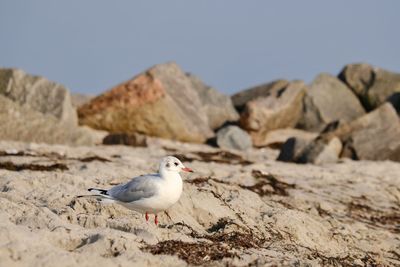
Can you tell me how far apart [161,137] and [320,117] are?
785 centimetres

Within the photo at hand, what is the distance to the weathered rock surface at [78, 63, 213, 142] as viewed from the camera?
25219 mm

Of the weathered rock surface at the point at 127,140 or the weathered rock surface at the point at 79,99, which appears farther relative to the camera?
the weathered rock surface at the point at 79,99

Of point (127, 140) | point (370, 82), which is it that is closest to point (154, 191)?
point (127, 140)

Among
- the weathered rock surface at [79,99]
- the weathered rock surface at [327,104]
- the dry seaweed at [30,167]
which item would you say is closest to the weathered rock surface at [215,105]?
the weathered rock surface at [327,104]

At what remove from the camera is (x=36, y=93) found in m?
23.8

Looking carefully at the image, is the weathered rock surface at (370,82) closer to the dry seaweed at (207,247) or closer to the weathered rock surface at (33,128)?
the weathered rock surface at (33,128)

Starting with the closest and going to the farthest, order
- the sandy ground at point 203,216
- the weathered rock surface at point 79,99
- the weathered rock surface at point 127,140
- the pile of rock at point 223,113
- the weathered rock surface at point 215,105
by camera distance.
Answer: the sandy ground at point 203,216
the pile of rock at point 223,113
the weathered rock surface at point 127,140
the weathered rock surface at point 79,99
the weathered rock surface at point 215,105

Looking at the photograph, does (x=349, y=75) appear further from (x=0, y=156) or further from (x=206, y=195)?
(x=206, y=195)

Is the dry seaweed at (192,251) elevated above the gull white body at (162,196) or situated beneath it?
situated beneath

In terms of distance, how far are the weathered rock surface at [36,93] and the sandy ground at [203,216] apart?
4.32 meters

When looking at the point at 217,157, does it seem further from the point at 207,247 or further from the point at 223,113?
the point at 207,247

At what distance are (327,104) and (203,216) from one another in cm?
2235

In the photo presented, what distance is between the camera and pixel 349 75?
1309 inches

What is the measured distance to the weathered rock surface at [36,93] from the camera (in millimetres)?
23391
